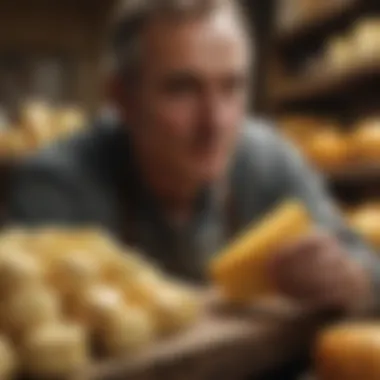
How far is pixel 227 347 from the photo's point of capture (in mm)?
521

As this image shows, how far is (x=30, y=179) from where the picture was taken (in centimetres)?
106

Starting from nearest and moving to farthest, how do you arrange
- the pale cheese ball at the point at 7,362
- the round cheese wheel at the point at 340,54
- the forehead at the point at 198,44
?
the pale cheese ball at the point at 7,362, the forehead at the point at 198,44, the round cheese wheel at the point at 340,54

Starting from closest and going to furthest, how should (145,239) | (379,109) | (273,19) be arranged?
(145,239)
(379,109)
(273,19)

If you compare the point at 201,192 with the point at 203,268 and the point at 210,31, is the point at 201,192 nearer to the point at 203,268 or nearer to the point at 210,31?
the point at 203,268

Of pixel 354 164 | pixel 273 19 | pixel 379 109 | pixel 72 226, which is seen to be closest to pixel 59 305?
pixel 72 226

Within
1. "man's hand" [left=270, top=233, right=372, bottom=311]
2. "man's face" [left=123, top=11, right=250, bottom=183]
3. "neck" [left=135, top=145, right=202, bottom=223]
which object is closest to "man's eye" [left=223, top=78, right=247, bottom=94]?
"man's face" [left=123, top=11, right=250, bottom=183]

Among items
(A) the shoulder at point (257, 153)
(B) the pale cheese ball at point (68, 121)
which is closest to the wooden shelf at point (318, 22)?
(B) the pale cheese ball at point (68, 121)

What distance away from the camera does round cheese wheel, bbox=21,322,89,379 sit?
0.43m

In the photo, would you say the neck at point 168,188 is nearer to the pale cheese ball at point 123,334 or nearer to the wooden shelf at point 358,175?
the pale cheese ball at point 123,334

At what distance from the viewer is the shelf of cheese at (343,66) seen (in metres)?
2.04

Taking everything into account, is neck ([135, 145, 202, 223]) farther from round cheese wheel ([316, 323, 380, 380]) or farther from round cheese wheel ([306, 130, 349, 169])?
round cheese wheel ([306, 130, 349, 169])

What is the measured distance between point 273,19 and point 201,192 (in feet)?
5.68

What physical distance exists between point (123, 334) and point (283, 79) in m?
2.30

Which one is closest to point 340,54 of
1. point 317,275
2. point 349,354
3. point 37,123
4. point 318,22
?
point 318,22
